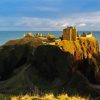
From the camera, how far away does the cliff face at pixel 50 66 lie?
48.0 m

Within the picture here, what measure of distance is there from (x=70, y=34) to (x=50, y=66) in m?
7.70

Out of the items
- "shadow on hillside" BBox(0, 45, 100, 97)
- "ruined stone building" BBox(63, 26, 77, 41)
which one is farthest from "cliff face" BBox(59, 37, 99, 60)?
"shadow on hillside" BBox(0, 45, 100, 97)

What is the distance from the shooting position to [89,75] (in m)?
53.4

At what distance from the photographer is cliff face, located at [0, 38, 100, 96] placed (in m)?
48.0

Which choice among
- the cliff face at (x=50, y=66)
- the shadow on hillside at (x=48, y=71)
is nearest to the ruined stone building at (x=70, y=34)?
the cliff face at (x=50, y=66)

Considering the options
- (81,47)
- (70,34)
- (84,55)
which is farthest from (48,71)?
(70,34)

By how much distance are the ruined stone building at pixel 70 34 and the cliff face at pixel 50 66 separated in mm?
745

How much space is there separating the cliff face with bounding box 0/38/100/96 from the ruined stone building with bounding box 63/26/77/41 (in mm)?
745

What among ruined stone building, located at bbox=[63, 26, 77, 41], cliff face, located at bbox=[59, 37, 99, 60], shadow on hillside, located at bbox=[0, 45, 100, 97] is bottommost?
shadow on hillside, located at bbox=[0, 45, 100, 97]

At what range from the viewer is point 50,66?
51469 millimetres

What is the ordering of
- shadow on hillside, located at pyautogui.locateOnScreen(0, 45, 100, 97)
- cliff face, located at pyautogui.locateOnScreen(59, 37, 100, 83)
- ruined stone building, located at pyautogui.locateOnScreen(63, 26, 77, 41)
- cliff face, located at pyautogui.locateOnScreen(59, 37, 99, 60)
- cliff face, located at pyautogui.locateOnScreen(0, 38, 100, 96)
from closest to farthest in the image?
Result: shadow on hillside, located at pyautogui.locateOnScreen(0, 45, 100, 97) → cliff face, located at pyautogui.locateOnScreen(0, 38, 100, 96) → cliff face, located at pyautogui.locateOnScreen(59, 37, 100, 83) → cliff face, located at pyautogui.locateOnScreen(59, 37, 99, 60) → ruined stone building, located at pyautogui.locateOnScreen(63, 26, 77, 41)

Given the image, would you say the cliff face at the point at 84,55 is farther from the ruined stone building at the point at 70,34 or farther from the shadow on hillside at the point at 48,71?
the ruined stone building at the point at 70,34

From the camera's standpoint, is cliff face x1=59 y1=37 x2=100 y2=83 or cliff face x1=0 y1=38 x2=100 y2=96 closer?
cliff face x1=0 y1=38 x2=100 y2=96

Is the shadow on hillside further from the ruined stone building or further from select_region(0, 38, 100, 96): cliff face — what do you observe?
the ruined stone building
